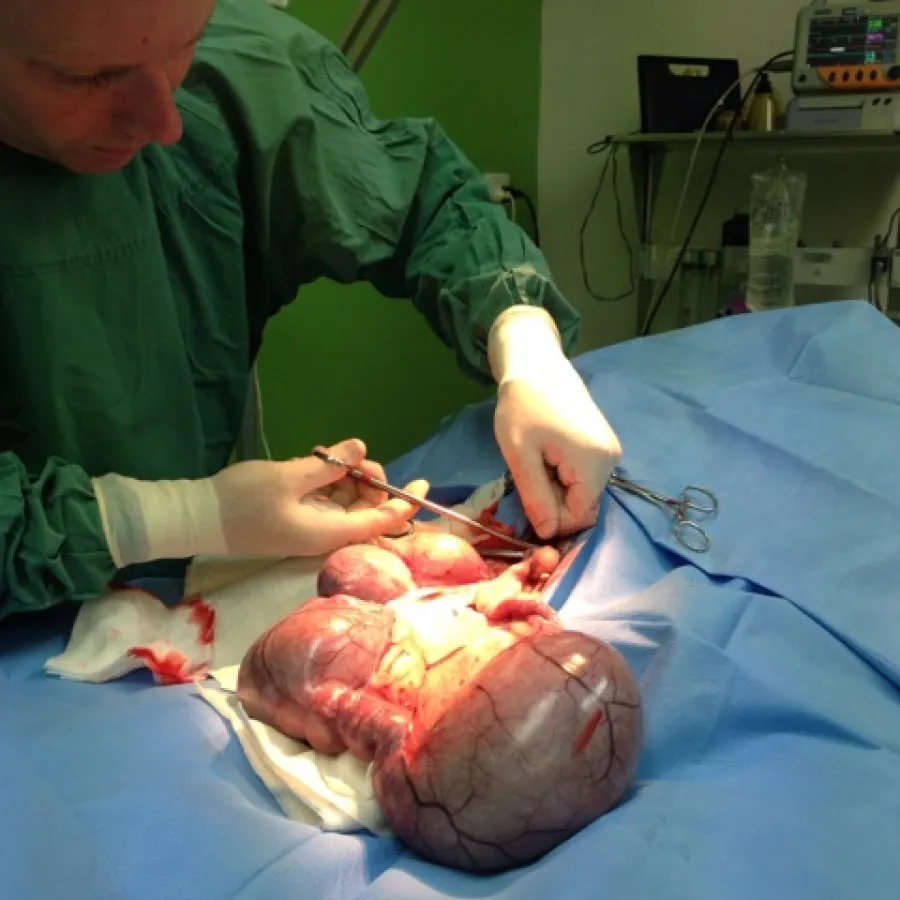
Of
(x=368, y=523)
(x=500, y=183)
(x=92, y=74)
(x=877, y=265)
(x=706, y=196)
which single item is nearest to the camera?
(x=92, y=74)

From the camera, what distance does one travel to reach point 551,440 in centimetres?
124

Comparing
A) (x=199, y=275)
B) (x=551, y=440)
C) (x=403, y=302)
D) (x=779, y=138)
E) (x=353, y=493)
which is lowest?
(x=403, y=302)

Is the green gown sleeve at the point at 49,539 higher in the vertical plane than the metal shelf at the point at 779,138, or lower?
lower

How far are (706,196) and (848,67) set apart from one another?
0.61 m

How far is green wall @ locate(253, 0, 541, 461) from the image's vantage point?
272 centimetres

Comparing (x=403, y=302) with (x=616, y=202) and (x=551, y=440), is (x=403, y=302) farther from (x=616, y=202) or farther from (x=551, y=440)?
(x=551, y=440)

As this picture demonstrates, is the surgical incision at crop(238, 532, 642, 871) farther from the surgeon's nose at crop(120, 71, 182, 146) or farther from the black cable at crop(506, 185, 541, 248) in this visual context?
the black cable at crop(506, 185, 541, 248)

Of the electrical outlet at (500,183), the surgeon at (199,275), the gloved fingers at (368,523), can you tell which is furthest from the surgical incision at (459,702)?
the electrical outlet at (500,183)

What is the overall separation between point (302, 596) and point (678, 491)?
0.51m

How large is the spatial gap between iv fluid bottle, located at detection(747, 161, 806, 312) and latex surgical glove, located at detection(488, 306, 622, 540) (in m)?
1.49

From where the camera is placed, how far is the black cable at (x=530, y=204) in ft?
11.0

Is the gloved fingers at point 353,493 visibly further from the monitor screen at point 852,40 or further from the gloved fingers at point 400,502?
the monitor screen at point 852,40

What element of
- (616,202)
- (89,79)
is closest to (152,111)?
(89,79)

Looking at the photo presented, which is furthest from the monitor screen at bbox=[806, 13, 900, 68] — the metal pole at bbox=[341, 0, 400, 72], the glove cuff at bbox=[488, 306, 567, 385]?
the glove cuff at bbox=[488, 306, 567, 385]
